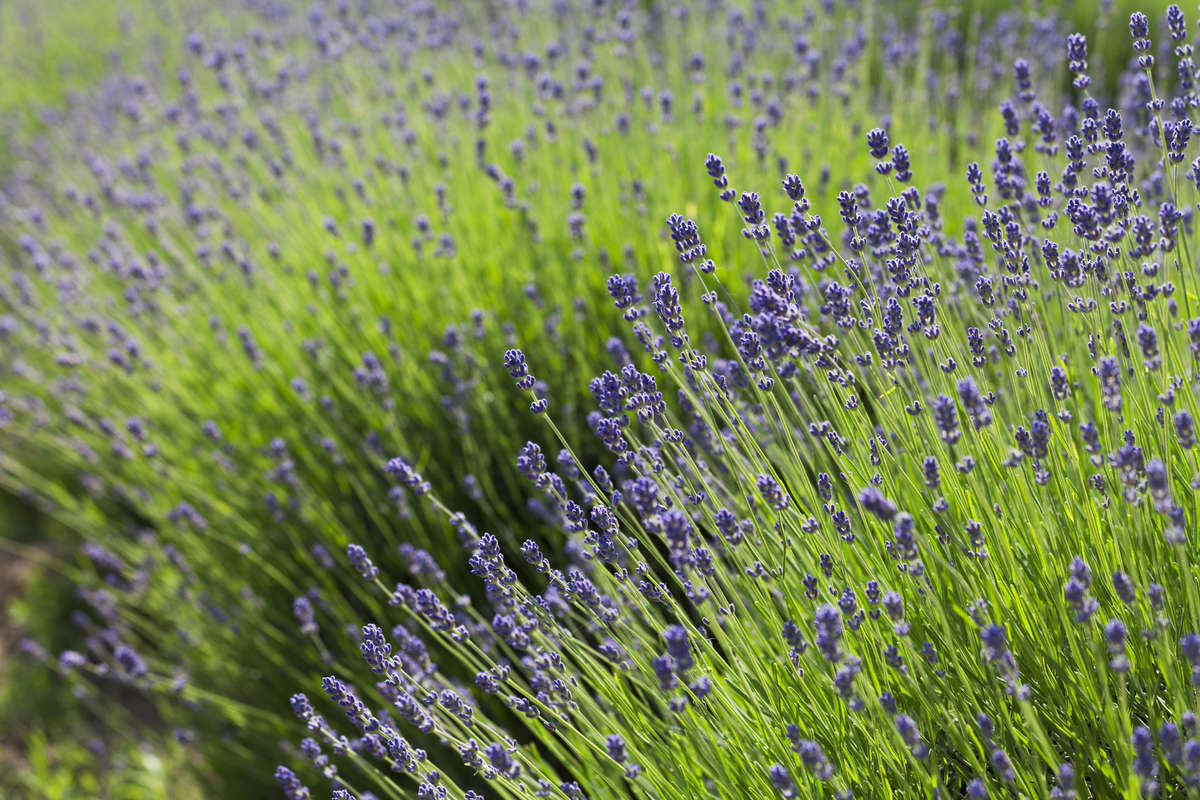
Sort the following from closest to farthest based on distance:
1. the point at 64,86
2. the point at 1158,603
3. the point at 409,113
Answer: the point at 1158,603, the point at 409,113, the point at 64,86

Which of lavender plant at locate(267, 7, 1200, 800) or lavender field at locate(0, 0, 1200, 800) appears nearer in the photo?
lavender plant at locate(267, 7, 1200, 800)

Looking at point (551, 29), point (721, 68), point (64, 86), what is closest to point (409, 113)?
point (551, 29)

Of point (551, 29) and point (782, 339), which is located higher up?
point (551, 29)

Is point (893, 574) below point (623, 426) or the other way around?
below

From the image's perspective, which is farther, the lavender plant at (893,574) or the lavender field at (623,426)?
the lavender field at (623,426)

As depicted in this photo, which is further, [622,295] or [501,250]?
[501,250]

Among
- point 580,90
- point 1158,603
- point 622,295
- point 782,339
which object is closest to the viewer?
point 1158,603

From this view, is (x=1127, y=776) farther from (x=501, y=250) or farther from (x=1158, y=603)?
(x=501, y=250)

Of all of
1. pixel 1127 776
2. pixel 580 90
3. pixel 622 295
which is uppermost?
pixel 580 90
